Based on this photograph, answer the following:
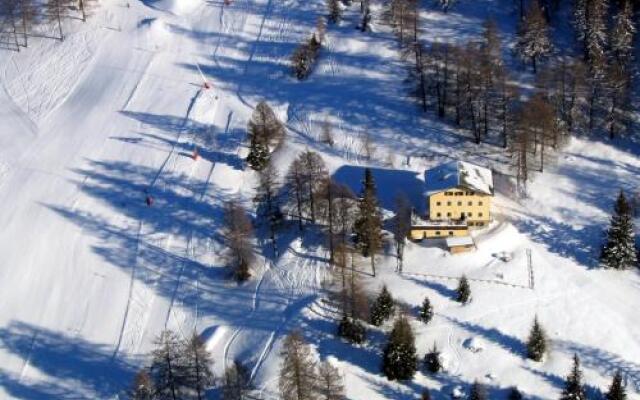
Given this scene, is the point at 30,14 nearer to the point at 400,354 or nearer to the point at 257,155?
the point at 257,155

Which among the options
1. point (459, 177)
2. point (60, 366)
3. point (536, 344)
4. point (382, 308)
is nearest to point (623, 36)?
point (459, 177)

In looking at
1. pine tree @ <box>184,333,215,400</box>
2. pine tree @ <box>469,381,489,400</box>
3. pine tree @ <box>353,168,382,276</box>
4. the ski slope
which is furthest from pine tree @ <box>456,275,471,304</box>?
pine tree @ <box>184,333,215,400</box>

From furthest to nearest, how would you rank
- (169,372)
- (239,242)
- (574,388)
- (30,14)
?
(30,14) < (239,242) < (169,372) < (574,388)

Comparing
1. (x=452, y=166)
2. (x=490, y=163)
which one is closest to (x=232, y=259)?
(x=452, y=166)

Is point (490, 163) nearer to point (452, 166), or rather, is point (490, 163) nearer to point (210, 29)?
point (452, 166)

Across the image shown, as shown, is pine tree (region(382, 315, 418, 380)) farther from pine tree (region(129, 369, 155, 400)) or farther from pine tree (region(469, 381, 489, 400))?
pine tree (region(129, 369, 155, 400))

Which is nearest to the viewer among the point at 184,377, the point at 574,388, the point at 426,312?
the point at 574,388
